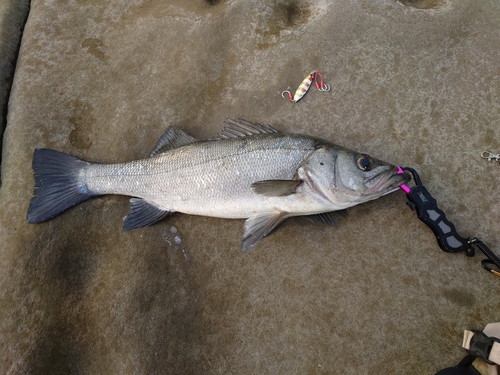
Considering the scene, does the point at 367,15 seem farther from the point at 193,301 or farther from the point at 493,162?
the point at 193,301

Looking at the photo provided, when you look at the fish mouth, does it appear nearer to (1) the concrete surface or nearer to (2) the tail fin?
(1) the concrete surface

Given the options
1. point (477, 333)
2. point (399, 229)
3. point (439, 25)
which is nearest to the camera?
point (477, 333)

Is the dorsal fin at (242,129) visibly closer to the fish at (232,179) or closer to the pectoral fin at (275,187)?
the fish at (232,179)

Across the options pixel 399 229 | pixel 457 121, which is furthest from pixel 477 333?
pixel 457 121

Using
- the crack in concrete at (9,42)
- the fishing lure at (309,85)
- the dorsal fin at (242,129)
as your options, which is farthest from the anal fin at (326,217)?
the crack in concrete at (9,42)

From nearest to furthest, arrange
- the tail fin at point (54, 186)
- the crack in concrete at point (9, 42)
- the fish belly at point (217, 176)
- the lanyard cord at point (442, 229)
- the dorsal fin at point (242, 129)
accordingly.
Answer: the lanyard cord at point (442, 229), the fish belly at point (217, 176), the dorsal fin at point (242, 129), the tail fin at point (54, 186), the crack in concrete at point (9, 42)
